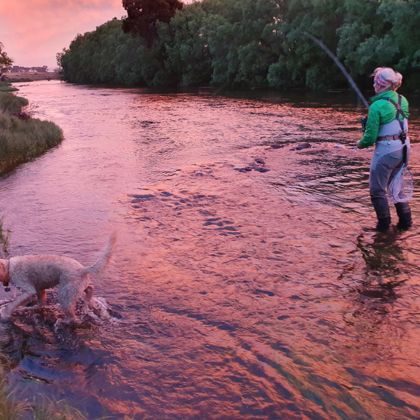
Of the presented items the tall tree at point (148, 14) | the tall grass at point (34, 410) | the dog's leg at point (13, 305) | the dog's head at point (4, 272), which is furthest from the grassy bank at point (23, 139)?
the tall tree at point (148, 14)

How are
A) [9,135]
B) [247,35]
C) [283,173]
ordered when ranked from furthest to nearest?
[247,35] < [9,135] < [283,173]

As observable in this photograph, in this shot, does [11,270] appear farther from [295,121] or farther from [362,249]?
[295,121]

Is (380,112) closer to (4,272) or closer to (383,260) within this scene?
(383,260)

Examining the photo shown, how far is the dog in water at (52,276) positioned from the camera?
6043mm

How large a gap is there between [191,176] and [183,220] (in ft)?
14.4

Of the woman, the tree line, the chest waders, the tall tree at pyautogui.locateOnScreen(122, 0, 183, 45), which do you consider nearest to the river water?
the chest waders

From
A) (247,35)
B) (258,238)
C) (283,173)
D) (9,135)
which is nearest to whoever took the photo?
(258,238)

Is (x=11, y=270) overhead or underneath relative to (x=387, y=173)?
underneath

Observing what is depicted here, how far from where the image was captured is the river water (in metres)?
5.07

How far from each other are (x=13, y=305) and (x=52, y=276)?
0.79 meters

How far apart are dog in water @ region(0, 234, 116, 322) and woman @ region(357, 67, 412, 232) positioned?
5135 millimetres

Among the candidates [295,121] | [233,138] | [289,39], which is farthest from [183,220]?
[289,39]

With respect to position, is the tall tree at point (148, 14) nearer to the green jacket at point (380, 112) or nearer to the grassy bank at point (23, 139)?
the grassy bank at point (23, 139)

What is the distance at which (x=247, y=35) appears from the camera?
54750 millimetres
